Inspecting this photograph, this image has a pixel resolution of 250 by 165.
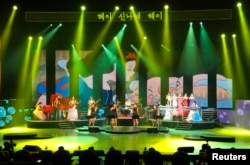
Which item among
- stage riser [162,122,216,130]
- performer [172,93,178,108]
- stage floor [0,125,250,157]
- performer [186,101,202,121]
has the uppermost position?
performer [172,93,178,108]

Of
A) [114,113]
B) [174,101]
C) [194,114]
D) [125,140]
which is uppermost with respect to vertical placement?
[174,101]

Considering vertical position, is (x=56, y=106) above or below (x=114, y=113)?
above

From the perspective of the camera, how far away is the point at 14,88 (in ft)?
69.1

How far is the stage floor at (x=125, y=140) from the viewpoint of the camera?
44.8ft

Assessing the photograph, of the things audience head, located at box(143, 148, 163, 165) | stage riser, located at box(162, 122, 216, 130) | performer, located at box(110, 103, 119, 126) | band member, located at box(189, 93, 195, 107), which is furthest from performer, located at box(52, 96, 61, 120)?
audience head, located at box(143, 148, 163, 165)

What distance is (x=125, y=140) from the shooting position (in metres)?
15.2

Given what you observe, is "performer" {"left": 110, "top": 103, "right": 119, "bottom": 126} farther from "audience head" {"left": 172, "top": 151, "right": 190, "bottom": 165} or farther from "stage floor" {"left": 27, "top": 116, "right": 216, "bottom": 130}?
"audience head" {"left": 172, "top": 151, "right": 190, "bottom": 165}

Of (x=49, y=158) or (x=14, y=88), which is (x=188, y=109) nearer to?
(x=14, y=88)

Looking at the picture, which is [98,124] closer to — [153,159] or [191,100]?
[191,100]

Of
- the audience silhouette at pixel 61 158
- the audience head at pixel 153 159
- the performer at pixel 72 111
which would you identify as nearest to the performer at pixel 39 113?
the performer at pixel 72 111

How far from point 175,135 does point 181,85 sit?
20.6 feet

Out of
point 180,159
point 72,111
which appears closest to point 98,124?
point 72,111

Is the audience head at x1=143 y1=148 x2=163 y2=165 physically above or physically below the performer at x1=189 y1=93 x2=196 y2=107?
below

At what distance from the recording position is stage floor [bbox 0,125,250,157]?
44.8 ft
